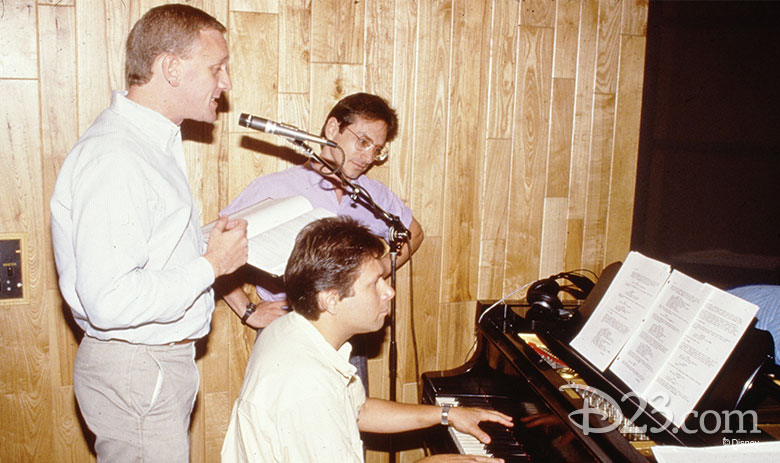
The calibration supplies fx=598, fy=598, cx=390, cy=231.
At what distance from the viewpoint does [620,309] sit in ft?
6.00

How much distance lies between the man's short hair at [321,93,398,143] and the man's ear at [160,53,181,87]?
31.4 inches

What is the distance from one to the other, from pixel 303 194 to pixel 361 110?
42 cm

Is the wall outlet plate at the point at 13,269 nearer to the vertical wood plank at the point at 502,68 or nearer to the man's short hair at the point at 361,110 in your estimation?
the man's short hair at the point at 361,110

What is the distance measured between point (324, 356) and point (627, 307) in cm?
93

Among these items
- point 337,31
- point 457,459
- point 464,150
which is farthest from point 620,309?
point 337,31

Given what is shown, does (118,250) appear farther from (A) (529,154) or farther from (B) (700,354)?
(A) (529,154)

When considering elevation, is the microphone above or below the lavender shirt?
above

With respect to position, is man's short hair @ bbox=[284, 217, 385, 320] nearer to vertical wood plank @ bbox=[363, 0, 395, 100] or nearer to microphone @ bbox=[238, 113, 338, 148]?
microphone @ bbox=[238, 113, 338, 148]

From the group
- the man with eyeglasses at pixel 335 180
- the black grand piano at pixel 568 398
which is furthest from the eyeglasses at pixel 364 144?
the black grand piano at pixel 568 398

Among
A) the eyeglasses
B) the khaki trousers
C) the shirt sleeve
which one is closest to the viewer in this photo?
the shirt sleeve

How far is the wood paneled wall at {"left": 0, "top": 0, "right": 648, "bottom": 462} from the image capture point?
230 cm

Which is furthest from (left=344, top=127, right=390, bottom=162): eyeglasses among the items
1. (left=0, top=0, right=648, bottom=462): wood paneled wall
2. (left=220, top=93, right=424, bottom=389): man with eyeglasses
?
(left=0, top=0, right=648, bottom=462): wood paneled wall

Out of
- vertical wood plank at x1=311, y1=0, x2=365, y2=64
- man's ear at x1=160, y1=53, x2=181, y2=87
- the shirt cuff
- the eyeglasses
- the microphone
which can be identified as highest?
vertical wood plank at x1=311, y1=0, x2=365, y2=64

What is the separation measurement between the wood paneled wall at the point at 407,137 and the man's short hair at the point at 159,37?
0.65 metres
